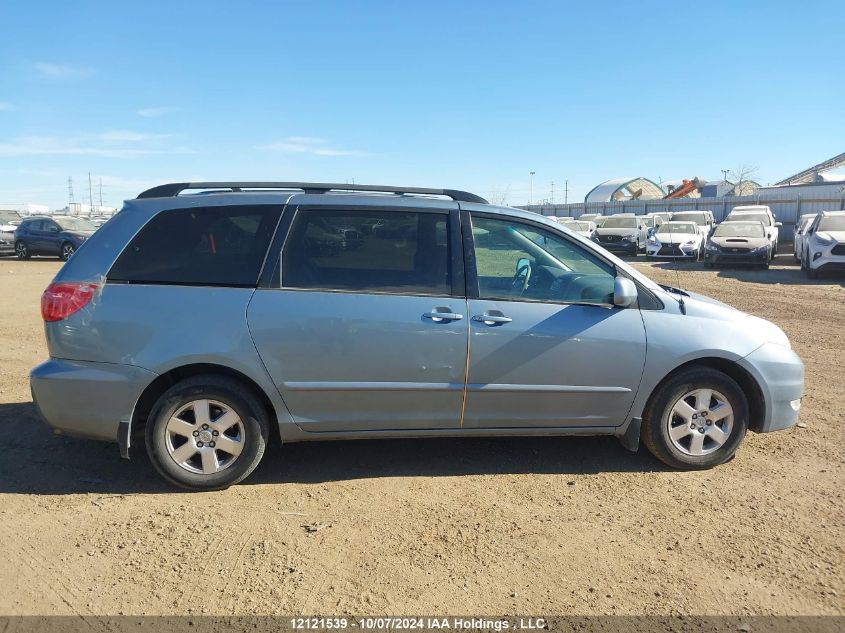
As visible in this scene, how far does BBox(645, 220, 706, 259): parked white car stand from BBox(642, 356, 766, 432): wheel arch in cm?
1983

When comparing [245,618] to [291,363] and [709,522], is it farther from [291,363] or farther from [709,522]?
[709,522]

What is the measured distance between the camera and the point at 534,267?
4.41 m

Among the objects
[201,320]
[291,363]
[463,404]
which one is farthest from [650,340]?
[201,320]

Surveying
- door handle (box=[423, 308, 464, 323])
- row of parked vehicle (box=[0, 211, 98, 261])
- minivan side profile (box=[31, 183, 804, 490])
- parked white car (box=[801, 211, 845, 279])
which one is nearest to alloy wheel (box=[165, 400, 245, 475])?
minivan side profile (box=[31, 183, 804, 490])

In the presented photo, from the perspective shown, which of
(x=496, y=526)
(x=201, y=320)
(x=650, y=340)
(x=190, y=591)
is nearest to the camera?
(x=190, y=591)

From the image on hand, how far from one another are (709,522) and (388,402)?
2009mm

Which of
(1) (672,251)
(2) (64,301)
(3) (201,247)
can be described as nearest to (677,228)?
(1) (672,251)

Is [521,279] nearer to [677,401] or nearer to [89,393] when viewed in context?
[677,401]

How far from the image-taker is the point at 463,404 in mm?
4105

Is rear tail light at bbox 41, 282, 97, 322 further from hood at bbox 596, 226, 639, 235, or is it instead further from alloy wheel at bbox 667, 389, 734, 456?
hood at bbox 596, 226, 639, 235

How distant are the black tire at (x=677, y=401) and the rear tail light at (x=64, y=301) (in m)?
3.68

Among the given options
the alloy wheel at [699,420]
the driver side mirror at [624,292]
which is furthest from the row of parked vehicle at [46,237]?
the alloy wheel at [699,420]

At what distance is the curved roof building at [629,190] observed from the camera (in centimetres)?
7956

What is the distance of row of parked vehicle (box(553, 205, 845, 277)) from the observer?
1662 centimetres
